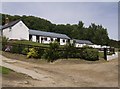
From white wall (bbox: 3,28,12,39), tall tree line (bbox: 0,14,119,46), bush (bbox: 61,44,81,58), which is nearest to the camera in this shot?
bush (bbox: 61,44,81,58)

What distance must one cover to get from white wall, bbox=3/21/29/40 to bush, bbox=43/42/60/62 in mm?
26787

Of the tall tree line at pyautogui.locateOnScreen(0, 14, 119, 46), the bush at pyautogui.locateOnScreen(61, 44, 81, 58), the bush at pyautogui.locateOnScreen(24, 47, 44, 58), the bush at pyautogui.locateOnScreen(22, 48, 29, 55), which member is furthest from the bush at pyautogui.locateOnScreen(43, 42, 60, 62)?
the tall tree line at pyautogui.locateOnScreen(0, 14, 119, 46)

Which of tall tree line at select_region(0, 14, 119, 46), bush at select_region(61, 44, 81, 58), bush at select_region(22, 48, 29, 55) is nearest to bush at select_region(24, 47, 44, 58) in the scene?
bush at select_region(22, 48, 29, 55)

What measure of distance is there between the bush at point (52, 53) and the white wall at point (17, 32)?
87.9 ft

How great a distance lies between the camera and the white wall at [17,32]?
49.9 metres

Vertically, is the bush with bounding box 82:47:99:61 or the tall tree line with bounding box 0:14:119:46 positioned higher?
the tall tree line with bounding box 0:14:119:46

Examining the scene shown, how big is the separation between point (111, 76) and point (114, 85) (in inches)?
97.1

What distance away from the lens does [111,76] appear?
50.2ft

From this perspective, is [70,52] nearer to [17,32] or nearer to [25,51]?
[25,51]

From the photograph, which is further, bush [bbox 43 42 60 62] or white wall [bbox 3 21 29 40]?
white wall [bbox 3 21 29 40]

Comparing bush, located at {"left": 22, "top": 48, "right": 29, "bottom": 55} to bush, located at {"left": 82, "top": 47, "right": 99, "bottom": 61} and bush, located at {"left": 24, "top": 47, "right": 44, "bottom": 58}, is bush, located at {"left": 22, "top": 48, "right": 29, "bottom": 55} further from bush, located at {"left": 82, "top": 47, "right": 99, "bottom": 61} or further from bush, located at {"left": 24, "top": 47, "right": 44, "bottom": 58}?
bush, located at {"left": 82, "top": 47, "right": 99, "bottom": 61}

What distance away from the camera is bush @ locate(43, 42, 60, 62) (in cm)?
2353

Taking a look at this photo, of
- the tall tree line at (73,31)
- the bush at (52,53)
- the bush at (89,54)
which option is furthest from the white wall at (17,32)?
the tall tree line at (73,31)

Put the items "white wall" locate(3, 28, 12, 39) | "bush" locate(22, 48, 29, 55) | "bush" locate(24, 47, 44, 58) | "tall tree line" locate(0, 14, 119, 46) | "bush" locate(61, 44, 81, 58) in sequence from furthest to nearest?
1. "tall tree line" locate(0, 14, 119, 46)
2. "white wall" locate(3, 28, 12, 39)
3. "bush" locate(22, 48, 29, 55)
4. "bush" locate(61, 44, 81, 58)
5. "bush" locate(24, 47, 44, 58)
